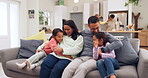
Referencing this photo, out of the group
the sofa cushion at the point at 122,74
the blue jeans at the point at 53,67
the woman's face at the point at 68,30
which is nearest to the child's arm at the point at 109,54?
the sofa cushion at the point at 122,74

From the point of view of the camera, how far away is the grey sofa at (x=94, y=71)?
166cm

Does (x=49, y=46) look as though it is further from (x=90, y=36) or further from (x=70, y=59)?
(x=90, y=36)

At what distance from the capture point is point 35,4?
5.98 meters

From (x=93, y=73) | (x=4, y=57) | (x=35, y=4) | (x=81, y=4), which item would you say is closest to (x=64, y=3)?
(x=81, y=4)

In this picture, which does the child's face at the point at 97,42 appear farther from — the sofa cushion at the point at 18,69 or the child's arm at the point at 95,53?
the sofa cushion at the point at 18,69

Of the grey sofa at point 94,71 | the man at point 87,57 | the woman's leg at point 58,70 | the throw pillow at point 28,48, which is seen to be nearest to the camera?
the grey sofa at point 94,71

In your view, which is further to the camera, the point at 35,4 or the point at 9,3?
the point at 35,4

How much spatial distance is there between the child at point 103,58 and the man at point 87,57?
0.07m

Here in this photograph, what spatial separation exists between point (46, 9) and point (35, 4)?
174 centimetres

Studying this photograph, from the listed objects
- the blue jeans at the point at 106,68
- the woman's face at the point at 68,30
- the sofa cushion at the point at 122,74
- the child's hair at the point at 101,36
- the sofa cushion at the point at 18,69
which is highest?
the woman's face at the point at 68,30

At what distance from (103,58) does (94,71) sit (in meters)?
0.24

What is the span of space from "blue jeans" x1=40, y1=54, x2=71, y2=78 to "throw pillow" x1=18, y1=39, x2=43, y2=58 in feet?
2.35

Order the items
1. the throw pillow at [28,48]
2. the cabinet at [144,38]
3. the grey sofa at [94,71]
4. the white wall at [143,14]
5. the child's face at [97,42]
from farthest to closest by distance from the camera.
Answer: the white wall at [143,14] → the cabinet at [144,38] → the throw pillow at [28,48] → the child's face at [97,42] → the grey sofa at [94,71]

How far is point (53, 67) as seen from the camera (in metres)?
2.01
